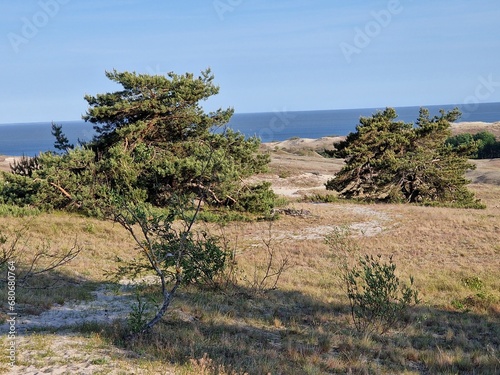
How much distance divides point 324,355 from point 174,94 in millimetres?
19906

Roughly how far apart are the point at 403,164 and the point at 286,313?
25446 mm

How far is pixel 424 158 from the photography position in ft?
114

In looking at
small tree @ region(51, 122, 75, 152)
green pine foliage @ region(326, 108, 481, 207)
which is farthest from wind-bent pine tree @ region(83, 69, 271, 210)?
green pine foliage @ region(326, 108, 481, 207)

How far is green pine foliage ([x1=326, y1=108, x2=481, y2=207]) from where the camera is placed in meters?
34.5

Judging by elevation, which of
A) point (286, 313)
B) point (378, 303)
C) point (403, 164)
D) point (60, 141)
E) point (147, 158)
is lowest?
point (286, 313)

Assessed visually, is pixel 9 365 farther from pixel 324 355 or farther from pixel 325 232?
pixel 325 232

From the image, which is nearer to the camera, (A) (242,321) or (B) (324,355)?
(B) (324,355)

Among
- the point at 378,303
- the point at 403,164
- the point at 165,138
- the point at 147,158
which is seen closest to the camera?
the point at 378,303

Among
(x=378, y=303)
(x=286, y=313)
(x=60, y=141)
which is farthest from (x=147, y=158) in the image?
(x=378, y=303)

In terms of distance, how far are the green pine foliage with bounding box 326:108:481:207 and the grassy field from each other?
11667 mm

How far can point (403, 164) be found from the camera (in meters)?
33.7

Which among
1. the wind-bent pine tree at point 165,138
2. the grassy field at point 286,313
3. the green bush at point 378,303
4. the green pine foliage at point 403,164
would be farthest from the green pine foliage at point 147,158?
the green bush at point 378,303

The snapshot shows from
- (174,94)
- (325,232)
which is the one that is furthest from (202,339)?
(174,94)

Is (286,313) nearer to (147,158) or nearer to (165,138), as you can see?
(147,158)
